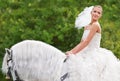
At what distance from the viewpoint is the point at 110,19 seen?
13562 mm

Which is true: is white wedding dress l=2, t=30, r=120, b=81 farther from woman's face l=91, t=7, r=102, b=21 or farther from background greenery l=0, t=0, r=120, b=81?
background greenery l=0, t=0, r=120, b=81

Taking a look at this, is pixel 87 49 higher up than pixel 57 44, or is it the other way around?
pixel 87 49

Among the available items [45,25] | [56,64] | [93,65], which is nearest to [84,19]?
[93,65]

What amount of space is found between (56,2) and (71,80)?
554cm

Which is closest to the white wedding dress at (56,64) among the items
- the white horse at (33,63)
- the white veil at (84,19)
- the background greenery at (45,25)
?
the white horse at (33,63)

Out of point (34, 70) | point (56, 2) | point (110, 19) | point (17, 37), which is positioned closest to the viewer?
point (34, 70)

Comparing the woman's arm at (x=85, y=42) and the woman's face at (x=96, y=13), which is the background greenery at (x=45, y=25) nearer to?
the woman's face at (x=96, y=13)

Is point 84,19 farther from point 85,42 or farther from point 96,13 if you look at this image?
point 85,42

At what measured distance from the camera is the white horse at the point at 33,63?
7.06m

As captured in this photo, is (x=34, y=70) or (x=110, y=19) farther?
(x=110, y=19)

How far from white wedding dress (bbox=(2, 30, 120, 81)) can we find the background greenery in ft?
13.3

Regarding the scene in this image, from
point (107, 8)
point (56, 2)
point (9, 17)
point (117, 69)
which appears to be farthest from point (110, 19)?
point (117, 69)

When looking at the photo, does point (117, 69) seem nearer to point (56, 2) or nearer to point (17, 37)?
point (17, 37)

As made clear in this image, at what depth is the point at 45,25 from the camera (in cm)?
1189
